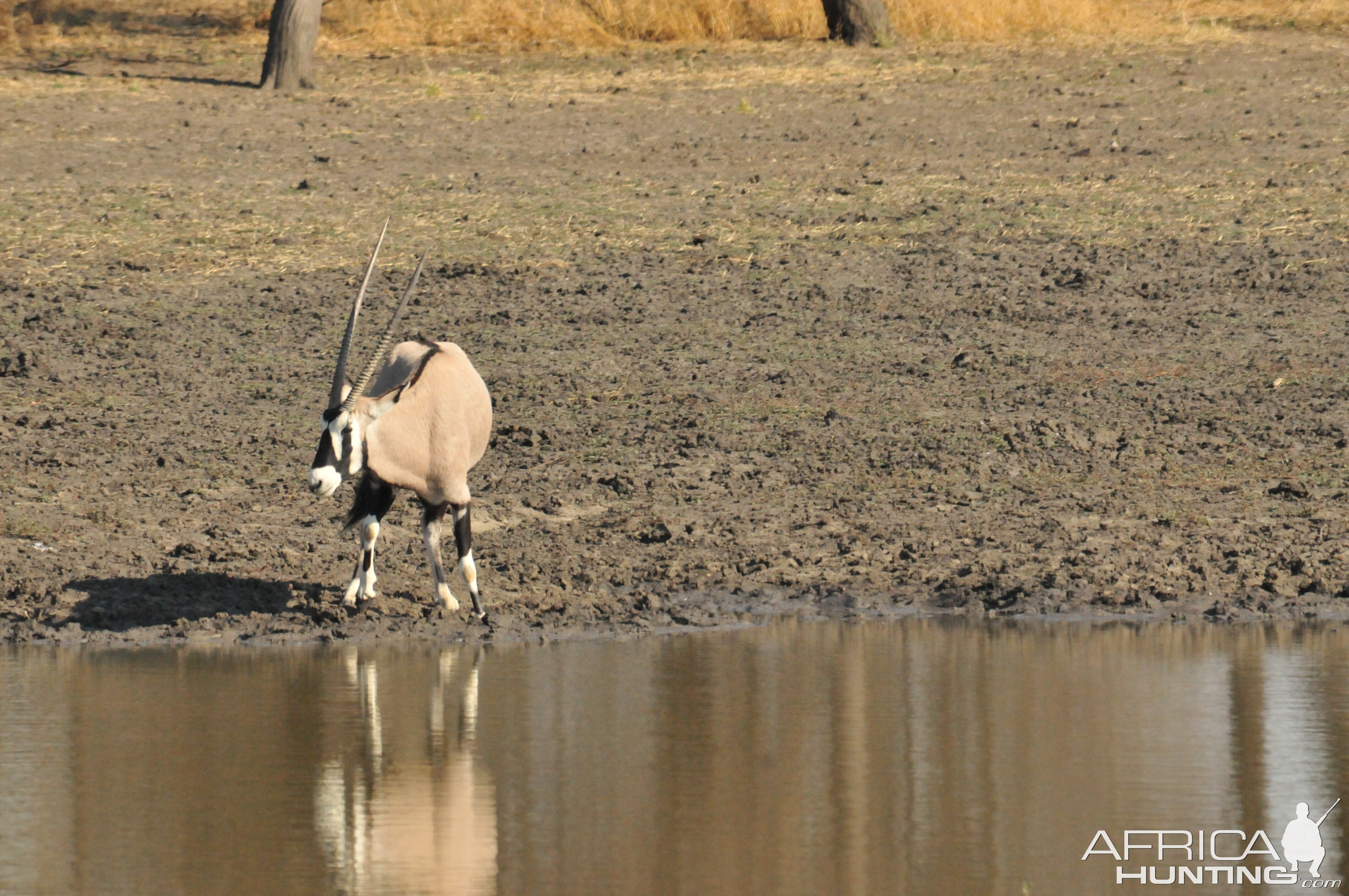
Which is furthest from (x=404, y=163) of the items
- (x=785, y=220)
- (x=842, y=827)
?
(x=842, y=827)

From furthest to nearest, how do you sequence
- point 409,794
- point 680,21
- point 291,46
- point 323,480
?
1. point 680,21
2. point 291,46
3. point 323,480
4. point 409,794

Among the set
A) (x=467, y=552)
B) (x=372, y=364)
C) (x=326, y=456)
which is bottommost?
(x=467, y=552)

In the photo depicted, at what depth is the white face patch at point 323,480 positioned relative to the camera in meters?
8.20

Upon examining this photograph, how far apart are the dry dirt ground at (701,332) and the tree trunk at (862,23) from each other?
40.8 inches

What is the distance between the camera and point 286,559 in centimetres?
965

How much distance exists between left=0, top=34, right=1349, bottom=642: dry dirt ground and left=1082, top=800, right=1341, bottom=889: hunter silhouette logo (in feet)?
11.8

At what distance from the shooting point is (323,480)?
8.22 meters

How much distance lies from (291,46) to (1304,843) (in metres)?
17.0

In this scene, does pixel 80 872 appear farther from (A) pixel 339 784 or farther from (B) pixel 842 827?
(B) pixel 842 827

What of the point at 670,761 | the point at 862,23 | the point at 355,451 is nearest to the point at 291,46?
the point at 862,23

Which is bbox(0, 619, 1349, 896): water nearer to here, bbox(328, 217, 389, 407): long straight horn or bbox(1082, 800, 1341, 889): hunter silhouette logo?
bbox(1082, 800, 1341, 889): hunter silhouette logo

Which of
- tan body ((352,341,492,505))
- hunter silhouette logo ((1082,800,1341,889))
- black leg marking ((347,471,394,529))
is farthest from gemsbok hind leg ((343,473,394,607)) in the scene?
hunter silhouette logo ((1082,800,1341,889))

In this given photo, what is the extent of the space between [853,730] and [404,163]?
470 inches

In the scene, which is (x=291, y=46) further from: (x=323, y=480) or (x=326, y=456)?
(x=323, y=480)
